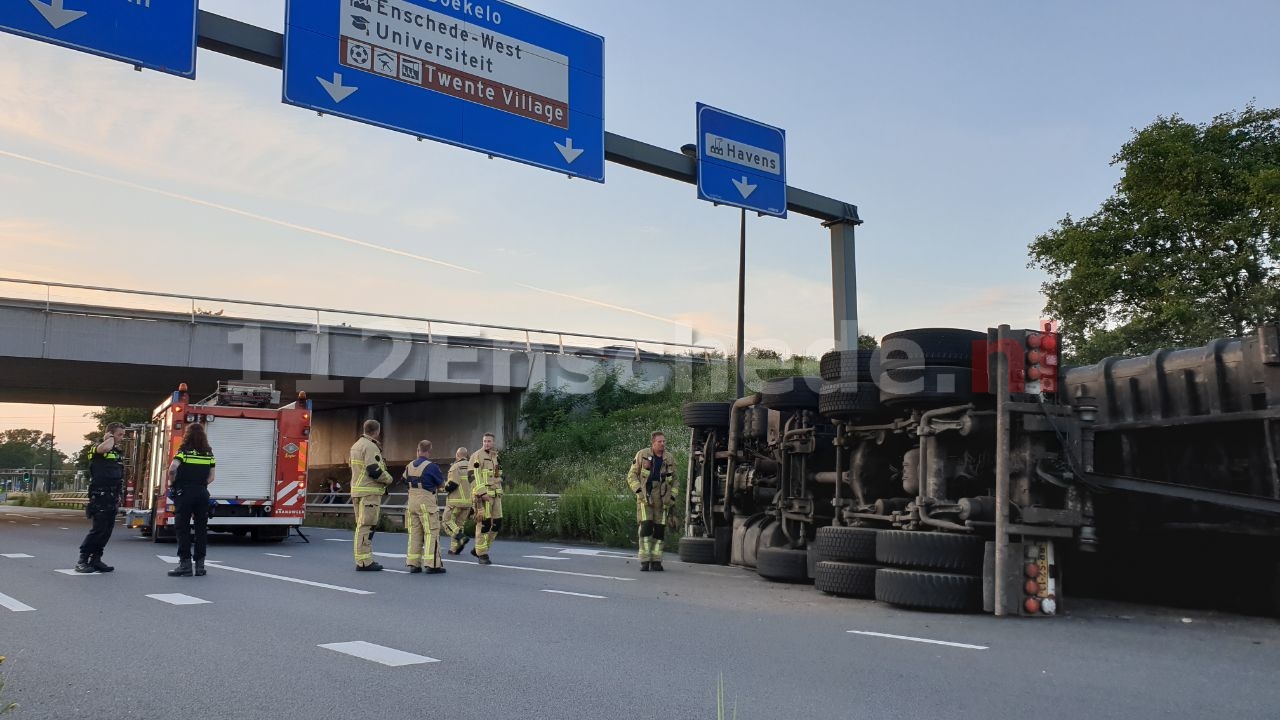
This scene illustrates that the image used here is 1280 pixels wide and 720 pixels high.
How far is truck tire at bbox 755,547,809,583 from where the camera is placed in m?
11.1

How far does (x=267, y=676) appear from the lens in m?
5.59

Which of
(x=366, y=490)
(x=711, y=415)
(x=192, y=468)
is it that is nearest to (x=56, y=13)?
(x=192, y=468)

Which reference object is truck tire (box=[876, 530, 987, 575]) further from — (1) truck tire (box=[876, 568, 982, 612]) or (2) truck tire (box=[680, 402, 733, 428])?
(2) truck tire (box=[680, 402, 733, 428])

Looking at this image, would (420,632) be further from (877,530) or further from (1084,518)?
(1084,518)

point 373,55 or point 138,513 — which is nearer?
point 373,55

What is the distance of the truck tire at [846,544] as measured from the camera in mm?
9359

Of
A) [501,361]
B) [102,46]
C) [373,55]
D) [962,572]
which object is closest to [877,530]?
[962,572]

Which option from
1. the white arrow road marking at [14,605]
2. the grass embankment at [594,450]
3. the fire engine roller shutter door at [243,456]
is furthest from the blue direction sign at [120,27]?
the grass embankment at [594,450]

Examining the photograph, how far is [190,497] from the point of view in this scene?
11.4 m

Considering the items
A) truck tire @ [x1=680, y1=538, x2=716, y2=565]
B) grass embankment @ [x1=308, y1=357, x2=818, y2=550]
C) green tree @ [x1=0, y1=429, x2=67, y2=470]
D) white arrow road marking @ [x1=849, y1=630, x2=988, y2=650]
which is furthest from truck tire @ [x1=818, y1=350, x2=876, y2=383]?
green tree @ [x1=0, y1=429, x2=67, y2=470]

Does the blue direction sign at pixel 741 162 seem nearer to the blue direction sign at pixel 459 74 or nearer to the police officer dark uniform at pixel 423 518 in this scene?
the blue direction sign at pixel 459 74

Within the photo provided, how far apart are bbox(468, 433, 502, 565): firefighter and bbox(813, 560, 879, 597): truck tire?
18.3ft

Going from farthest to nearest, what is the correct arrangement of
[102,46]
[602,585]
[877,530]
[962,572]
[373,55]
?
[373,55], [602,585], [102,46], [877,530], [962,572]

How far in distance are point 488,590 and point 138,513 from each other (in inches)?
499
